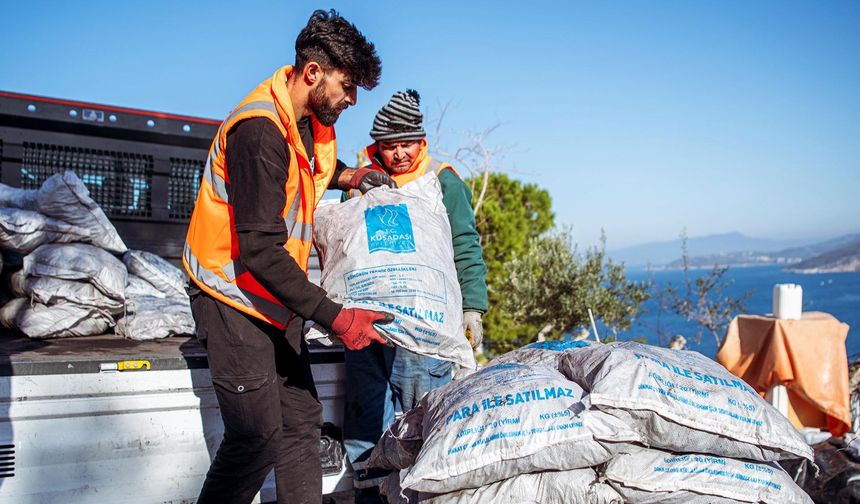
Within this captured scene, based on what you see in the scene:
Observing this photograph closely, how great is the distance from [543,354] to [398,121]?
1.17 metres

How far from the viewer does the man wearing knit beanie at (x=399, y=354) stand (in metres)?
3.05

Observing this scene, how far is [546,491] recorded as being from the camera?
2.40 m

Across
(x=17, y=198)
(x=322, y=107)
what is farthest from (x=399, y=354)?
(x=17, y=198)

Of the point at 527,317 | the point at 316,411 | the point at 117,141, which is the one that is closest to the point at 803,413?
the point at 527,317

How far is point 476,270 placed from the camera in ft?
10.5

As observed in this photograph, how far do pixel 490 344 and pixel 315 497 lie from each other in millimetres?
5115

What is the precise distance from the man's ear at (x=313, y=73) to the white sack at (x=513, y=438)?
1224 millimetres

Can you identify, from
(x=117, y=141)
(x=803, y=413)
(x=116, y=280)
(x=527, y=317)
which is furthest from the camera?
(x=527, y=317)

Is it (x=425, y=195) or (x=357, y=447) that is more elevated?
(x=425, y=195)

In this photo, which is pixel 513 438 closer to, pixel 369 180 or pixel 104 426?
pixel 369 180

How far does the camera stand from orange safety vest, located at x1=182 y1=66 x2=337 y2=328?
2.36 meters

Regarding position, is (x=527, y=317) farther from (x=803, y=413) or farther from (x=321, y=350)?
(x=321, y=350)

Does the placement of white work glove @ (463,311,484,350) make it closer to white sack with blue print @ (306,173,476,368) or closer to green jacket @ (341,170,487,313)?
green jacket @ (341,170,487,313)

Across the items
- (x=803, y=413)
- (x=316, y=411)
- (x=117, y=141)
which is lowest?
(x=803, y=413)
